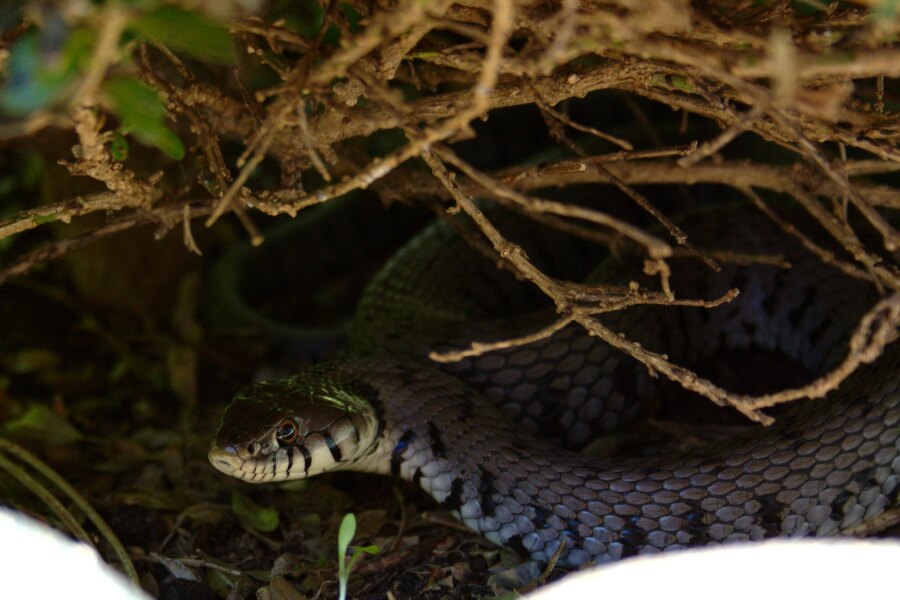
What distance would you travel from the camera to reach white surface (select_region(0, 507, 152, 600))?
238 cm

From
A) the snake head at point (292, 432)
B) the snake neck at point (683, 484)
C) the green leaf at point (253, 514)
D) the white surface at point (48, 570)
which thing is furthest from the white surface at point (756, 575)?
the green leaf at point (253, 514)

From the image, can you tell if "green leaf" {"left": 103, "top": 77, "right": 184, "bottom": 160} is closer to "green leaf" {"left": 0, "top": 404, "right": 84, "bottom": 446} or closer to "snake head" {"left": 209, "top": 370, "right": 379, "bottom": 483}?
"snake head" {"left": 209, "top": 370, "right": 379, "bottom": 483}

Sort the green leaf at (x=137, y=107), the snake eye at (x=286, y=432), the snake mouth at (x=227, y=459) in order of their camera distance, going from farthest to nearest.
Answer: the snake eye at (x=286, y=432)
the snake mouth at (x=227, y=459)
the green leaf at (x=137, y=107)

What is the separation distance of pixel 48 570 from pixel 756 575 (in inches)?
76.3

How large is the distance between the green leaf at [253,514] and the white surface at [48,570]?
1.51 meters

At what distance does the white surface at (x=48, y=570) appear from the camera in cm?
238

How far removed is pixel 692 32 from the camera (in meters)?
2.66

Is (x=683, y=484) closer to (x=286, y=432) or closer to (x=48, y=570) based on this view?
(x=286, y=432)

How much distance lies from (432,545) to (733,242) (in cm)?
242

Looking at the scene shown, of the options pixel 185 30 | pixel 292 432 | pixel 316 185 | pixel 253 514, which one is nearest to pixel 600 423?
pixel 292 432

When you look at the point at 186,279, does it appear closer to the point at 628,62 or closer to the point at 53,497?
the point at 53,497

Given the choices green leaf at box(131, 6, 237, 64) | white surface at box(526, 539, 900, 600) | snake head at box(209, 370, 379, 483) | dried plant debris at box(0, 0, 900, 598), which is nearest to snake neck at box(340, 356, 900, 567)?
dried plant debris at box(0, 0, 900, 598)

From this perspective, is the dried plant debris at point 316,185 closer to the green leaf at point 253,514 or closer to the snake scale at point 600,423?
the green leaf at point 253,514

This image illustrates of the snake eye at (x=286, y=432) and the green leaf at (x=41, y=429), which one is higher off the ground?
the snake eye at (x=286, y=432)
